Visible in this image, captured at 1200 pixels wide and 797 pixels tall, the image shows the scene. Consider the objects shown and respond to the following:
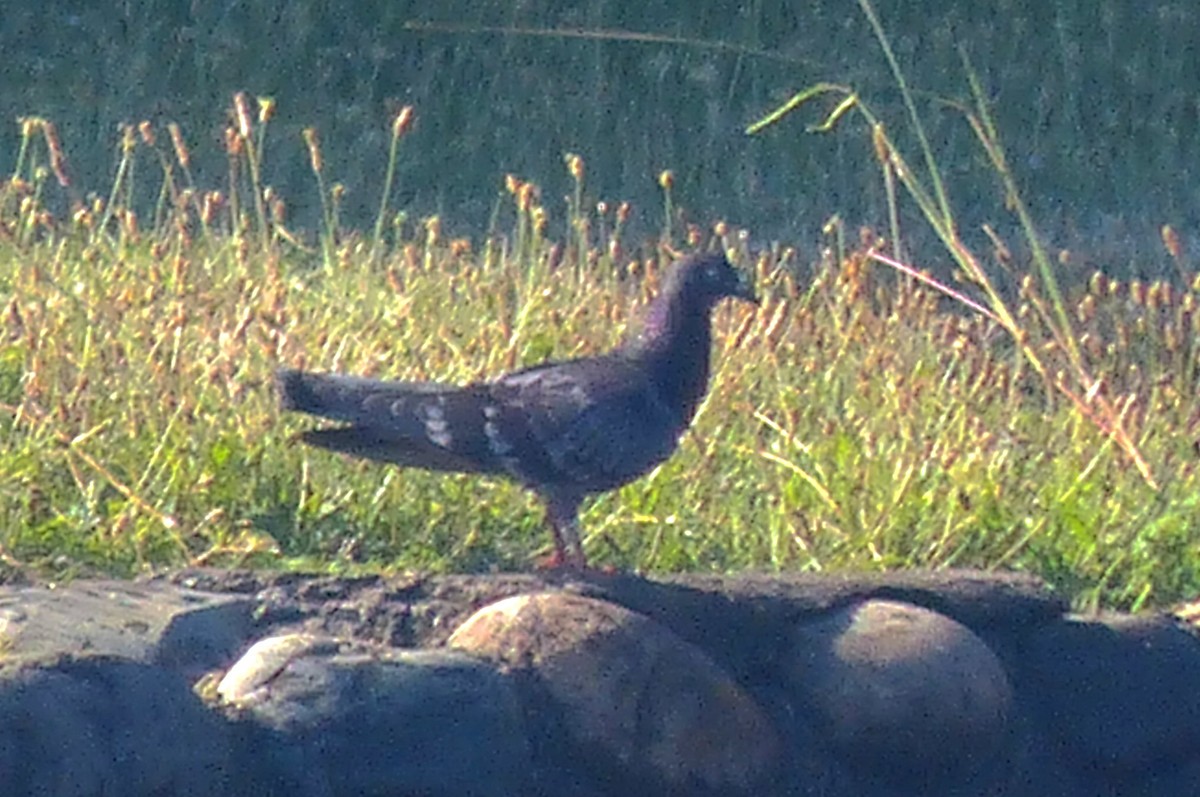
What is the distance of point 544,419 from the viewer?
442cm

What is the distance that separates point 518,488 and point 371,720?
1.48 metres

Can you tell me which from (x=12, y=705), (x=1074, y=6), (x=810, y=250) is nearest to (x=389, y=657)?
(x=12, y=705)

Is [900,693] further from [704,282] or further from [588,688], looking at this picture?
[704,282]

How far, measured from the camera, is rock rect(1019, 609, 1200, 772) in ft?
14.7

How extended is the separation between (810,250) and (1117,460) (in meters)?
5.25

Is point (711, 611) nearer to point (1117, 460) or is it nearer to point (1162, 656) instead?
point (1162, 656)

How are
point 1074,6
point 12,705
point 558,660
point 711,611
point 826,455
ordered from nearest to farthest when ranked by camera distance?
point 12,705, point 558,660, point 711,611, point 826,455, point 1074,6

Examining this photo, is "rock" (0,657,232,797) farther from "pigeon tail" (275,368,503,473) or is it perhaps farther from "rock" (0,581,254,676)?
"pigeon tail" (275,368,503,473)

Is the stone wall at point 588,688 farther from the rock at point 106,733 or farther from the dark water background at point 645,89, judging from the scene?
the dark water background at point 645,89

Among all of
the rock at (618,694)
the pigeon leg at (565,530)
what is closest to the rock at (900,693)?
the rock at (618,694)

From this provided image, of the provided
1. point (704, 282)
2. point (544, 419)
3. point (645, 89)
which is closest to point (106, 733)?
point (544, 419)

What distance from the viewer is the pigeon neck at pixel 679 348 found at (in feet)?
15.1

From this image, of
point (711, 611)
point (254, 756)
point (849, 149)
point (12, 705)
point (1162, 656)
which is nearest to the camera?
point (12, 705)

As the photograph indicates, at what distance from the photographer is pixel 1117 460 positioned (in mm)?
5484
